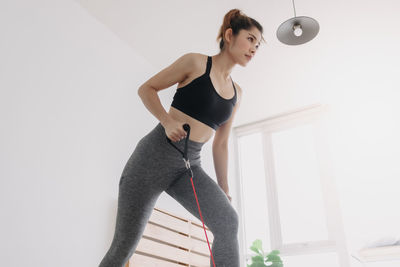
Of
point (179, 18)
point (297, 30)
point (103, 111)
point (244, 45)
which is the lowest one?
Result: point (244, 45)

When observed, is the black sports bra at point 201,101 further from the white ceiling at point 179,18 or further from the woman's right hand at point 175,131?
the white ceiling at point 179,18

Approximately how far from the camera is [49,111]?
205 cm

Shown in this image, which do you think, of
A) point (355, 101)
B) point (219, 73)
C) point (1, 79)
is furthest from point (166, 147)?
point (355, 101)

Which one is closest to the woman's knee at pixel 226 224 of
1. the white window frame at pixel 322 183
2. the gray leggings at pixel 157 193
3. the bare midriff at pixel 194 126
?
the gray leggings at pixel 157 193

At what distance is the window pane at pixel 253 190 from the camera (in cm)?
368

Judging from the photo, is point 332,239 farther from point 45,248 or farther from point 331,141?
point 45,248

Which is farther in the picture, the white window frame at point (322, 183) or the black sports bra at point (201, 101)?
the white window frame at point (322, 183)

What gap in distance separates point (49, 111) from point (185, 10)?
128cm

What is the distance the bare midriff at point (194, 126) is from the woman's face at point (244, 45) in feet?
1.03

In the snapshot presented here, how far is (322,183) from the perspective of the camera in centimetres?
352

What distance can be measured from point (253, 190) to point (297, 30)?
2.14m

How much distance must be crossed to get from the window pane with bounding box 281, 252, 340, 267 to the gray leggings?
2.56m

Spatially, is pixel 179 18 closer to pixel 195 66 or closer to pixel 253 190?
pixel 195 66

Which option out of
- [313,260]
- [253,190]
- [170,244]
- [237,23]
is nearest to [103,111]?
[170,244]
